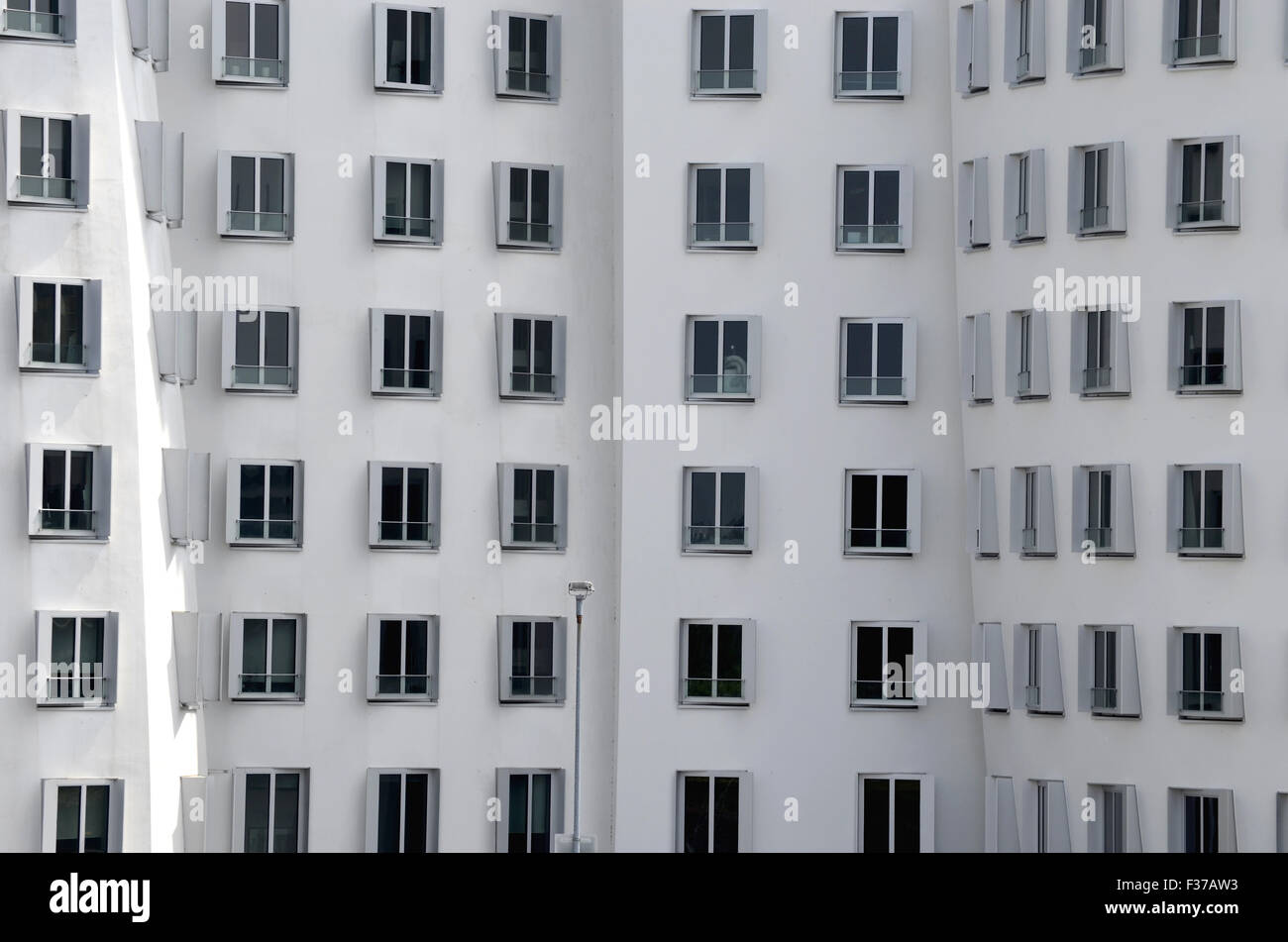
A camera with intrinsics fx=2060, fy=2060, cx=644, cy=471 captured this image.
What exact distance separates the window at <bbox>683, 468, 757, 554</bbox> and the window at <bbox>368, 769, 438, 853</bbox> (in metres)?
8.61

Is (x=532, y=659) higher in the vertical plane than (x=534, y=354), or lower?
lower

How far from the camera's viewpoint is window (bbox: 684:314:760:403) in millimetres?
50688

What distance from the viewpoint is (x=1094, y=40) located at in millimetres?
48750

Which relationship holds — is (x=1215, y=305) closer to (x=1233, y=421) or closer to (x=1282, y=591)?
(x=1233, y=421)

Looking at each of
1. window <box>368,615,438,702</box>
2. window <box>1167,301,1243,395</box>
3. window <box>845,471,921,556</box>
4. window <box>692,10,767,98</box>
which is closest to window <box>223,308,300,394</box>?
window <box>368,615,438,702</box>

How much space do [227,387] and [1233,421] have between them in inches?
936

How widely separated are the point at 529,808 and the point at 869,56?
20360 mm

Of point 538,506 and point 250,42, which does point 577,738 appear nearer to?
point 538,506

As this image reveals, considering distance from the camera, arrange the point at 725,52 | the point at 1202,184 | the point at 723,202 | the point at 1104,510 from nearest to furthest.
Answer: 1. the point at 1202,184
2. the point at 1104,510
3. the point at 723,202
4. the point at 725,52

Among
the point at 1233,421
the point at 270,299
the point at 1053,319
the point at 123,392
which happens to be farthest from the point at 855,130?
the point at 123,392

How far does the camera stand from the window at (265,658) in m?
49.5

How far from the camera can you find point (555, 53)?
5141 centimetres

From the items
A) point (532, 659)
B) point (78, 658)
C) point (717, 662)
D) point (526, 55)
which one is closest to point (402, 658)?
point (532, 659)

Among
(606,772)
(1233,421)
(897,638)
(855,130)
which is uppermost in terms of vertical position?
(855,130)
